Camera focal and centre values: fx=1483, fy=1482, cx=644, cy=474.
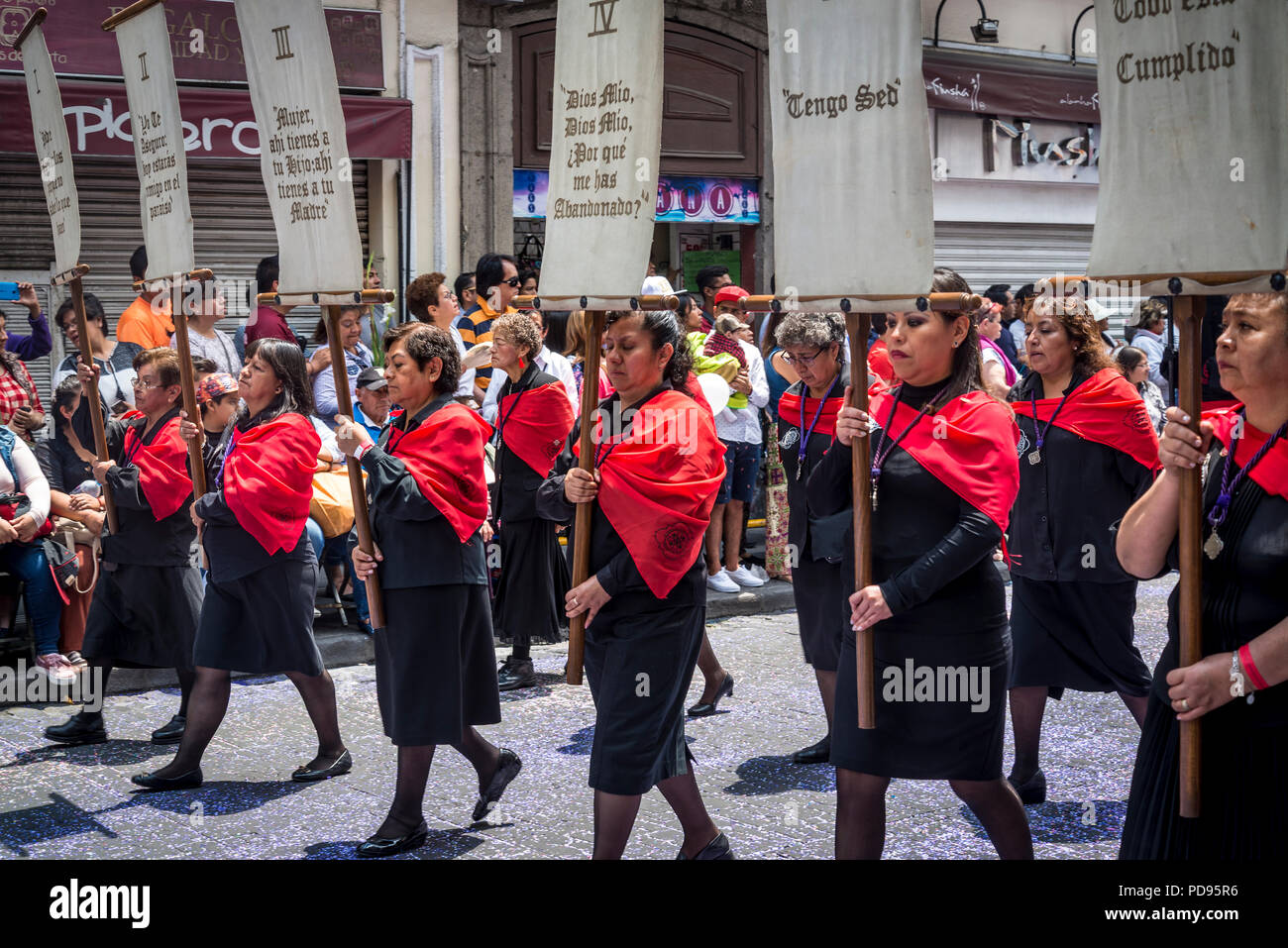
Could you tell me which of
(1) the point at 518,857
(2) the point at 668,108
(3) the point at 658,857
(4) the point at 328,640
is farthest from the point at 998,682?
(2) the point at 668,108

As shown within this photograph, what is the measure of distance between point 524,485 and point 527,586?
0.57m

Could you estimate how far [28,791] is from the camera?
20.5 feet

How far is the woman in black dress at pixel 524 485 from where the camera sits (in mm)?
8188

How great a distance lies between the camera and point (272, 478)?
6.38 meters

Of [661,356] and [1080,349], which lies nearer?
[661,356]

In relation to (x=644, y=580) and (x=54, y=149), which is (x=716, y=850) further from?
(x=54, y=149)

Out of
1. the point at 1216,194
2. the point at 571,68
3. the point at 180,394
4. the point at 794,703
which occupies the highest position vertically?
the point at 571,68

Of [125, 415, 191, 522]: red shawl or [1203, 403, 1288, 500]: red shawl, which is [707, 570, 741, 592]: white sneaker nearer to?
[125, 415, 191, 522]: red shawl

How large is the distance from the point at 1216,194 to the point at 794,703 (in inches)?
186

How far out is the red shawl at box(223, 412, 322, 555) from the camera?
6.34m

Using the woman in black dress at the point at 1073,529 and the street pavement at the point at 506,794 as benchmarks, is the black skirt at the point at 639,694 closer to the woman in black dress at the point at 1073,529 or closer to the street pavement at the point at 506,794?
the street pavement at the point at 506,794

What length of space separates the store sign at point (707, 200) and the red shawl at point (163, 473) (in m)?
8.78

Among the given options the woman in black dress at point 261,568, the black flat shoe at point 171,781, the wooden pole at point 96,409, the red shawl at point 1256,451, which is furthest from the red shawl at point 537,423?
the red shawl at point 1256,451

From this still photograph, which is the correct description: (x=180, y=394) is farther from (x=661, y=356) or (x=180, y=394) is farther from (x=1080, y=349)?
(x=1080, y=349)
